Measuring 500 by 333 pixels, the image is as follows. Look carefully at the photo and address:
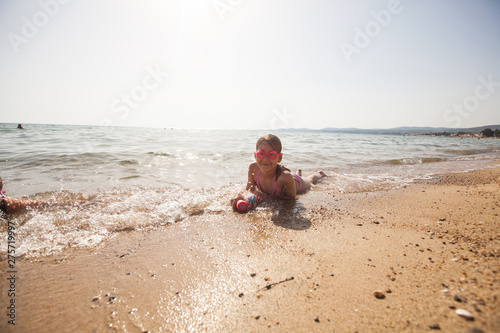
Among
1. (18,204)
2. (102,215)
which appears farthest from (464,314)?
(18,204)

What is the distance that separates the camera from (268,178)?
4.20 meters

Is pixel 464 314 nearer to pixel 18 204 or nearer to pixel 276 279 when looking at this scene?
pixel 276 279

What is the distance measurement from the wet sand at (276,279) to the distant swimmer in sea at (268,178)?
82 centimetres

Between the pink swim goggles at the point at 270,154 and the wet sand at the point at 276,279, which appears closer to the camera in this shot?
the wet sand at the point at 276,279

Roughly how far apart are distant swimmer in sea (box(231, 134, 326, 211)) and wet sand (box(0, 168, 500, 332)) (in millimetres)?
825

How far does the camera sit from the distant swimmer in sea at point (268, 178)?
3594 mm

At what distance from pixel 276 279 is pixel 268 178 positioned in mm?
2647

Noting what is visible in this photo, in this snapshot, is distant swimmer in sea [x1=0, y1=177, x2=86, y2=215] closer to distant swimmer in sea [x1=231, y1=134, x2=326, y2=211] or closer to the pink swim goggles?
distant swimmer in sea [x1=231, y1=134, x2=326, y2=211]

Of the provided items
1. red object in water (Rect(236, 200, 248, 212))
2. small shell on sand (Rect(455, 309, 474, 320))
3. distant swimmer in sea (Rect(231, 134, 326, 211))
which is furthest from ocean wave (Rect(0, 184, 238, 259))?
small shell on sand (Rect(455, 309, 474, 320))

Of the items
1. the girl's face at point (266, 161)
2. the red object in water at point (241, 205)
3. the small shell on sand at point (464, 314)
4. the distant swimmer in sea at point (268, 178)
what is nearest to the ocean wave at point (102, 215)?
the red object in water at point (241, 205)

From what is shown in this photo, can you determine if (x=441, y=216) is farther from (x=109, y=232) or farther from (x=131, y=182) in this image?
(x=131, y=182)

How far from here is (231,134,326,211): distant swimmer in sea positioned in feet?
11.8

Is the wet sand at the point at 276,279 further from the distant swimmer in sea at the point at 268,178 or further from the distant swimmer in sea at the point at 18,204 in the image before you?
the distant swimmer in sea at the point at 18,204

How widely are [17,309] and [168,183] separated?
12.5 ft
